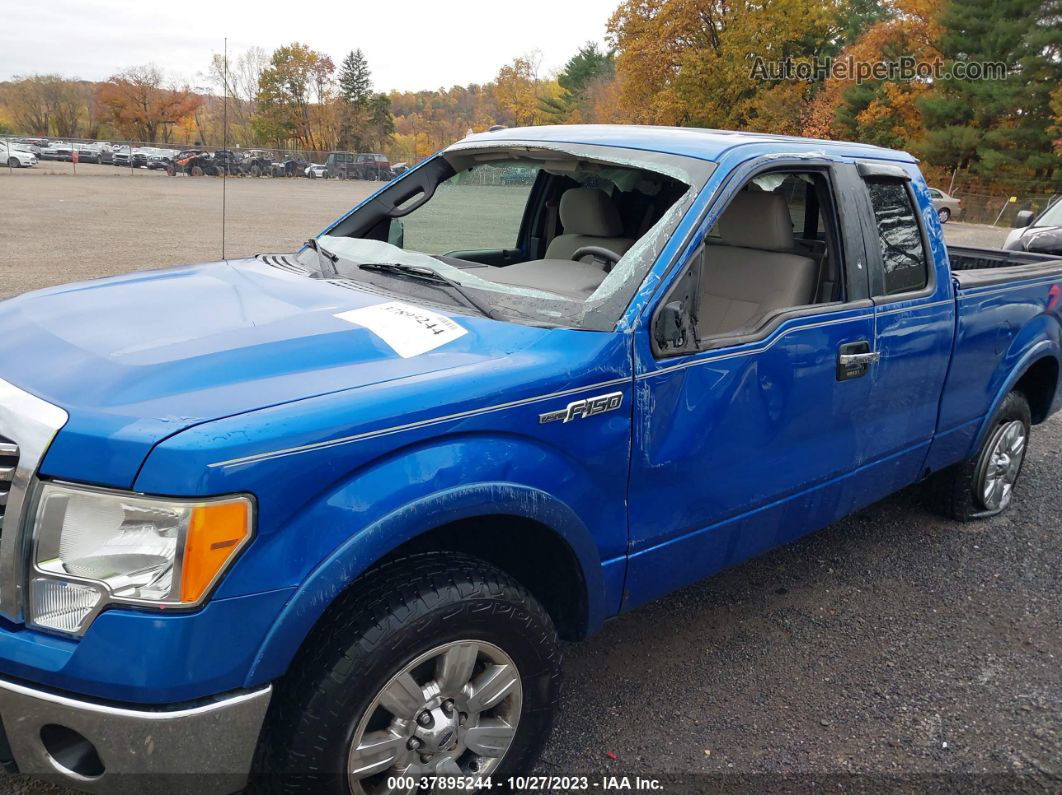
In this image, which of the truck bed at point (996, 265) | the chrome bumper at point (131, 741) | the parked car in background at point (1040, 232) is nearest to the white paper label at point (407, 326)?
the chrome bumper at point (131, 741)

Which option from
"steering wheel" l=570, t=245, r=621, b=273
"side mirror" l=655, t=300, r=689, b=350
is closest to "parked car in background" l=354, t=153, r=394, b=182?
"steering wheel" l=570, t=245, r=621, b=273

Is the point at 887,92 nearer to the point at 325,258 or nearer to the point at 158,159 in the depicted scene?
the point at 158,159

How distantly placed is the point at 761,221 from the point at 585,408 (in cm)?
161

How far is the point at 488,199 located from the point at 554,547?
7.42 ft

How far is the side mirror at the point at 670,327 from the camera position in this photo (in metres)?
2.53

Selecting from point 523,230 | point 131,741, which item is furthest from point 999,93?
point 131,741

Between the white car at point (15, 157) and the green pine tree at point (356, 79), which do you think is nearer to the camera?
the white car at point (15, 157)

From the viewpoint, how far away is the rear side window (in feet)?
11.4

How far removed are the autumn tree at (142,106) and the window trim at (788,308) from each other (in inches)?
2926

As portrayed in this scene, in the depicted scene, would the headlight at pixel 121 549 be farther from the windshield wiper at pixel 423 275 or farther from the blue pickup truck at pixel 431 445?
the windshield wiper at pixel 423 275

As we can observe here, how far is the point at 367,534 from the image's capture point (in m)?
1.92

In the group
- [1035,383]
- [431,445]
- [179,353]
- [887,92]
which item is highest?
[887,92]

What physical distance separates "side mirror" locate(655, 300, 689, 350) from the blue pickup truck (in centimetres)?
Result: 2

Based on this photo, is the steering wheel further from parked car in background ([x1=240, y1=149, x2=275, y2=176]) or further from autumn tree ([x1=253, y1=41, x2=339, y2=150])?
autumn tree ([x1=253, y1=41, x2=339, y2=150])
